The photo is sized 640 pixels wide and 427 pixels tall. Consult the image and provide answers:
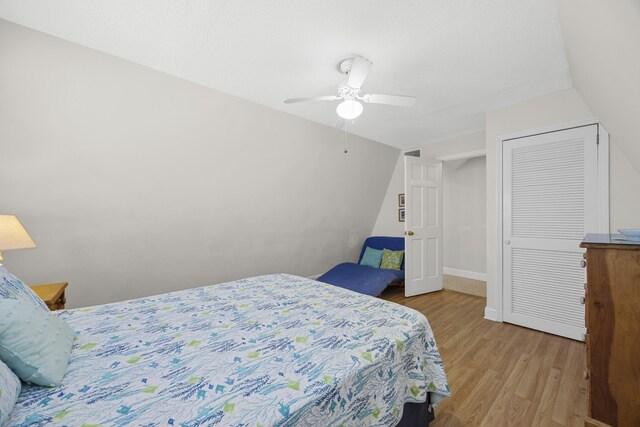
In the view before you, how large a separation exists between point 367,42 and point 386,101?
1.37ft

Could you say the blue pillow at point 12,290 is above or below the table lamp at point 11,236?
below

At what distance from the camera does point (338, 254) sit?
478 centimetres

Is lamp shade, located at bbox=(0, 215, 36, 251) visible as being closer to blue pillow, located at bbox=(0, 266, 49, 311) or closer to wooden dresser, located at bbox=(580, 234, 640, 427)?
blue pillow, located at bbox=(0, 266, 49, 311)

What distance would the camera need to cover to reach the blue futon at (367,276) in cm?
366

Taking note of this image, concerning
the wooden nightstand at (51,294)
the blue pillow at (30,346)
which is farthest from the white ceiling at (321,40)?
the wooden nightstand at (51,294)

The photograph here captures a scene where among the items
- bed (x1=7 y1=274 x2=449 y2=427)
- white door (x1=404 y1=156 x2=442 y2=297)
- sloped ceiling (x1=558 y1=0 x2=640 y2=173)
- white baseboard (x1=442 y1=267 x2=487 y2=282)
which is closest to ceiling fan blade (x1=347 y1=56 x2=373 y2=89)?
sloped ceiling (x1=558 y1=0 x2=640 y2=173)

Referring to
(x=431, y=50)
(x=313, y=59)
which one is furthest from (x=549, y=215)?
(x=313, y=59)

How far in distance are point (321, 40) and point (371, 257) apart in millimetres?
3626

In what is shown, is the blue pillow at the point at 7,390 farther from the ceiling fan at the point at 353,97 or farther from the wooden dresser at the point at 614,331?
the wooden dresser at the point at 614,331

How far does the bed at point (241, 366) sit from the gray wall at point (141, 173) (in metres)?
1.08

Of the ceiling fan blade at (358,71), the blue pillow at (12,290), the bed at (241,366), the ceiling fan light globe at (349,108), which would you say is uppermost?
the ceiling fan blade at (358,71)

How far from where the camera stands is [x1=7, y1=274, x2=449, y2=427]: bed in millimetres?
811

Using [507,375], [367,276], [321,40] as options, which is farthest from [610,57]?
[367,276]

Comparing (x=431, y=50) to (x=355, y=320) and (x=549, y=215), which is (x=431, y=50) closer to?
(x=355, y=320)
